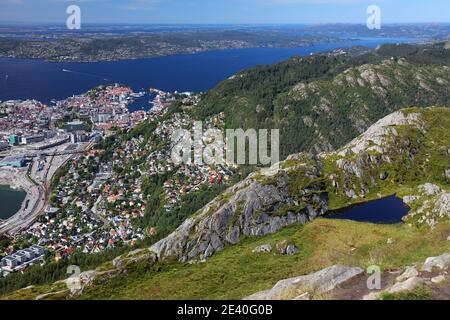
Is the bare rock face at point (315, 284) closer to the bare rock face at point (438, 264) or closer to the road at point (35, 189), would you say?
the bare rock face at point (438, 264)

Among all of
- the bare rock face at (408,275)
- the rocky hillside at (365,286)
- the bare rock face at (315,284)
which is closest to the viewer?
the rocky hillside at (365,286)

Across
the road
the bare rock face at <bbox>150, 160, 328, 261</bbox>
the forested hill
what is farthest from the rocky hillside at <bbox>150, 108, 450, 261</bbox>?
the forested hill

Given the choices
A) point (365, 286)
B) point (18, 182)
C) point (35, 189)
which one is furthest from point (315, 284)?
point (18, 182)

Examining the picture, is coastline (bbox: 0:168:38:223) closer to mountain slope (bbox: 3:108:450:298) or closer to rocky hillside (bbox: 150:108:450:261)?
mountain slope (bbox: 3:108:450:298)

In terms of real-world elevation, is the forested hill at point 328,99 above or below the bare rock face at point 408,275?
above

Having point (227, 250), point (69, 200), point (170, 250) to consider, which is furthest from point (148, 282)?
point (69, 200)
